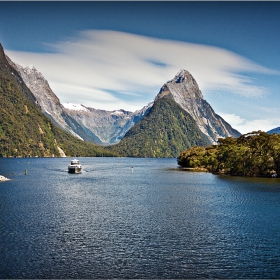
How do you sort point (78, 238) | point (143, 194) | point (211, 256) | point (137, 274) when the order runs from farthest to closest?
point (143, 194), point (78, 238), point (211, 256), point (137, 274)

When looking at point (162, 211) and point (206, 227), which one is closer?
point (206, 227)

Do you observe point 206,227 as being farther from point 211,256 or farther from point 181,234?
point 211,256

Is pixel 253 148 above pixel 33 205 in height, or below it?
above

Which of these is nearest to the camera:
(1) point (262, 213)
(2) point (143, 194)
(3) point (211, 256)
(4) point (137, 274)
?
(4) point (137, 274)

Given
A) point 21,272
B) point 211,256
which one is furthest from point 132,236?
point 21,272

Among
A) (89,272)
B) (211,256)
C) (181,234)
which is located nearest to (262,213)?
(181,234)

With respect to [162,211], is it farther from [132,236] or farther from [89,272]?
[89,272]
